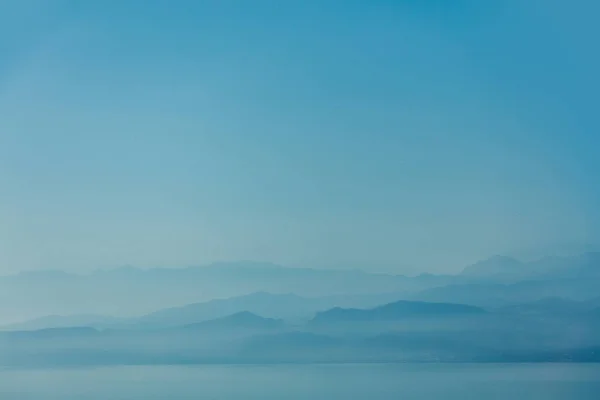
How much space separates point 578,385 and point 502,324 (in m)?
0.42

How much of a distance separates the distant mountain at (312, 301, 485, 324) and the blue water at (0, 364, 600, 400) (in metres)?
0.20

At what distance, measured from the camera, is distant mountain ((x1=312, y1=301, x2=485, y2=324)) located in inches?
128

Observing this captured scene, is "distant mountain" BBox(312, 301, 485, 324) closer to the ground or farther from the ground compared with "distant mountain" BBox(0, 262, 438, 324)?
closer to the ground

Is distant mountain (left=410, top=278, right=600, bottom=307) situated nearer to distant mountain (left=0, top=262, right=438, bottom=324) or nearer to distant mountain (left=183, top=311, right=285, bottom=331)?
distant mountain (left=0, top=262, right=438, bottom=324)

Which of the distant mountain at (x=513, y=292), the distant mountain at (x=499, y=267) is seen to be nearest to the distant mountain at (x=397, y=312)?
the distant mountain at (x=513, y=292)

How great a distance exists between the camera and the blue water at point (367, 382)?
3.23 metres

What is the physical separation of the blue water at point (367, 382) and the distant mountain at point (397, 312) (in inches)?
8.0

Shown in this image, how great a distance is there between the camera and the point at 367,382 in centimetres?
324

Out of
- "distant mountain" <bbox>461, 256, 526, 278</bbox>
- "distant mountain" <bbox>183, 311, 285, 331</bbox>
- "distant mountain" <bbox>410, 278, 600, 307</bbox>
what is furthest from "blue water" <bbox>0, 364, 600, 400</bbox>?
"distant mountain" <bbox>461, 256, 526, 278</bbox>

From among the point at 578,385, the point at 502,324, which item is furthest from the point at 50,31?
the point at 578,385

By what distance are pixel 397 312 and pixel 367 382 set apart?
0.32 m

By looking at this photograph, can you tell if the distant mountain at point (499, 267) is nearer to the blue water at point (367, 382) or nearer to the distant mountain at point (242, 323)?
the blue water at point (367, 382)

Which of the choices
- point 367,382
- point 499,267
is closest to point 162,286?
point 367,382

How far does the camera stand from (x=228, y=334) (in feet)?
10.9
